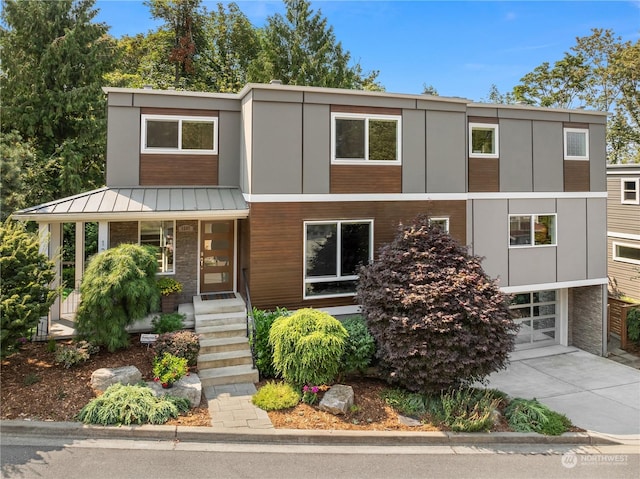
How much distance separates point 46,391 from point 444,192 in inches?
418

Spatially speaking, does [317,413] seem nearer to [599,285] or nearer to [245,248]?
[245,248]

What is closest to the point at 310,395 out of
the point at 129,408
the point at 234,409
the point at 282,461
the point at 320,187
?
the point at 234,409

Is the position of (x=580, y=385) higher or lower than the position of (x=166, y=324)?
lower

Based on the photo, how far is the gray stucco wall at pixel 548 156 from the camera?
1441cm

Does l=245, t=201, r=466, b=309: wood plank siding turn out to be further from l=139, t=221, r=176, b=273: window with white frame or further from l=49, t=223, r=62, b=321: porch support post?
l=49, t=223, r=62, b=321: porch support post

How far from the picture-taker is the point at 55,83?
19.0m

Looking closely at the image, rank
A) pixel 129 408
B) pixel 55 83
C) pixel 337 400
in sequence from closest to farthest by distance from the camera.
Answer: pixel 129 408 → pixel 337 400 → pixel 55 83

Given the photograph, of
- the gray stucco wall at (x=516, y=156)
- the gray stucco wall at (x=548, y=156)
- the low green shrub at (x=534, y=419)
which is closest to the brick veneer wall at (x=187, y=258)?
the low green shrub at (x=534, y=419)

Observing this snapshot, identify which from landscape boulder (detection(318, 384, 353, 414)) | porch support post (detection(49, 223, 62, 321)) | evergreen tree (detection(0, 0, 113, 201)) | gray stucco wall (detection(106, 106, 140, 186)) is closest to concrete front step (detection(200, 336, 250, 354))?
landscape boulder (detection(318, 384, 353, 414))

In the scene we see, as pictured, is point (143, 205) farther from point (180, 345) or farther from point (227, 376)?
point (227, 376)

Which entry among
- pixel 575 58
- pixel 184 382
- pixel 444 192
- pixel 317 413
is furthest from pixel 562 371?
pixel 575 58

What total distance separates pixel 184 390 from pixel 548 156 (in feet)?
43.4

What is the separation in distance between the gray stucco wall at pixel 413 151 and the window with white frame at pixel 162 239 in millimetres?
6632

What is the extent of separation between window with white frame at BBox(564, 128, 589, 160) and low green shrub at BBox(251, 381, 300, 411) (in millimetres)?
12212
